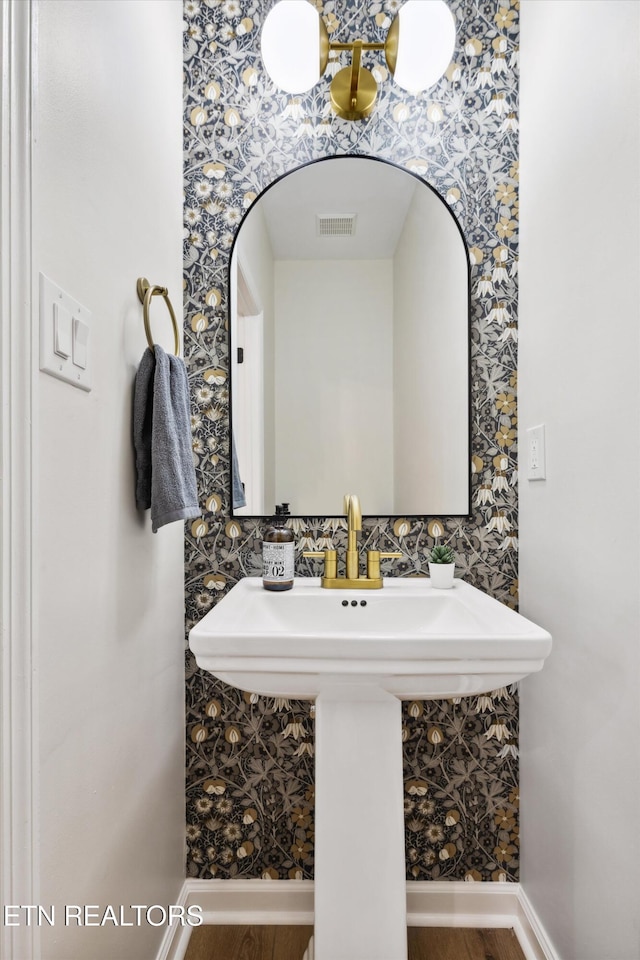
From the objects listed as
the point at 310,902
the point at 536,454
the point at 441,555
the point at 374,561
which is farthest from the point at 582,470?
the point at 310,902

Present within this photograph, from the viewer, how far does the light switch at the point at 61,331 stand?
0.76 meters

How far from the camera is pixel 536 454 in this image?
131 cm

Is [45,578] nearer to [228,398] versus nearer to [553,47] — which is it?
[228,398]


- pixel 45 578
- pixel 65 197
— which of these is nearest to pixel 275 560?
pixel 45 578

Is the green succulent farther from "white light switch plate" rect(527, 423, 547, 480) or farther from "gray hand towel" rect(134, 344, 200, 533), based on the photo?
"gray hand towel" rect(134, 344, 200, 533)

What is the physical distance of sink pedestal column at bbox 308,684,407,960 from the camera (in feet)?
3.44

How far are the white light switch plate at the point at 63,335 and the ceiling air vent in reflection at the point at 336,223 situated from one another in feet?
2.64

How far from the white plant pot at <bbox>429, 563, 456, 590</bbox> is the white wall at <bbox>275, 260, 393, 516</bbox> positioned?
21cm

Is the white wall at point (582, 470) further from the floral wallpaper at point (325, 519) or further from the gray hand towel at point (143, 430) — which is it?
the gray hand towel at point (143, 430)

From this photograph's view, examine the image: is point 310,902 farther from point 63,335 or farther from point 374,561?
point 63,335

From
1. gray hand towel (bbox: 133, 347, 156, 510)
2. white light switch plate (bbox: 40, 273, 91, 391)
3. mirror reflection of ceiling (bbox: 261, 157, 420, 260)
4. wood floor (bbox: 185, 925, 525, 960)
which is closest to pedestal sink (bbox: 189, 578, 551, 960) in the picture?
wood floor (bbox: 185, 925, 525, 960)

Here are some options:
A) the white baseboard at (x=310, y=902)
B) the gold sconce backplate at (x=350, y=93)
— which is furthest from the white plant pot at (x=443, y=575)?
the gold sconce backplate at (x=350, y=93)

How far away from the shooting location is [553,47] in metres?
1.23

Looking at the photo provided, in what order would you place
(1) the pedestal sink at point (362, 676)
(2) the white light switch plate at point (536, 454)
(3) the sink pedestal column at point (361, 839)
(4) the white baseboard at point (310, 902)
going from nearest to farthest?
1. (1) the pedestal sink at point (362, 676)
2. (3) the sink pedestal column at point (361, 839)
3. (2) the white light switch plate at point (536, 454)
4. (4) the white baseboard at point (310, 902)
